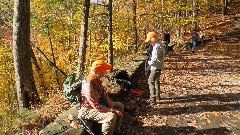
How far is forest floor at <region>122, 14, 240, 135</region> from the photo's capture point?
697 centimetres

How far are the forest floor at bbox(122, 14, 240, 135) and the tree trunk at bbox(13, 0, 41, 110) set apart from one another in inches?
146

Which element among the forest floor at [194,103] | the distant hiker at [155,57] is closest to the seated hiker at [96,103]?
the forest floor at [194,103]

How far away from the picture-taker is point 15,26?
8.78 metres

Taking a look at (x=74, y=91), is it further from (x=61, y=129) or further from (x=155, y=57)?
(x=155, y=57)

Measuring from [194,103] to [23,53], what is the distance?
5757 mm

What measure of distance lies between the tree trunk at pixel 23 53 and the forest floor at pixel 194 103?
3.71 metres

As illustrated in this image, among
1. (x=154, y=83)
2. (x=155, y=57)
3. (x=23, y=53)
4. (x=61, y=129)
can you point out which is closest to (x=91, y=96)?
(x=61, y=129)

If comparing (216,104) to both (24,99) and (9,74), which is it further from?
(9,74)

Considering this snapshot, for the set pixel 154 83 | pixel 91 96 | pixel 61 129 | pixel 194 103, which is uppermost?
pixel 91 96

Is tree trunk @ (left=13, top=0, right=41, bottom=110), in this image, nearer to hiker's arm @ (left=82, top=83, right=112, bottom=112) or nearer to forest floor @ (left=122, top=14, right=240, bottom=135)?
forest floor @ (left=122, top=14, right=240, bottom=135)

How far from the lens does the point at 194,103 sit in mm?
8695

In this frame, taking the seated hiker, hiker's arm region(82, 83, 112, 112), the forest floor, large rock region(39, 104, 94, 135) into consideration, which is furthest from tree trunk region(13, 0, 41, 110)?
hiker's arm region(82, 83, 112, 112)

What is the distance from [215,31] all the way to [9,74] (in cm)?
2272

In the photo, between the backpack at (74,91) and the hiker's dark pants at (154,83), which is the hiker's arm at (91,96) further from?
the hiker's dark pants at (154,83)
